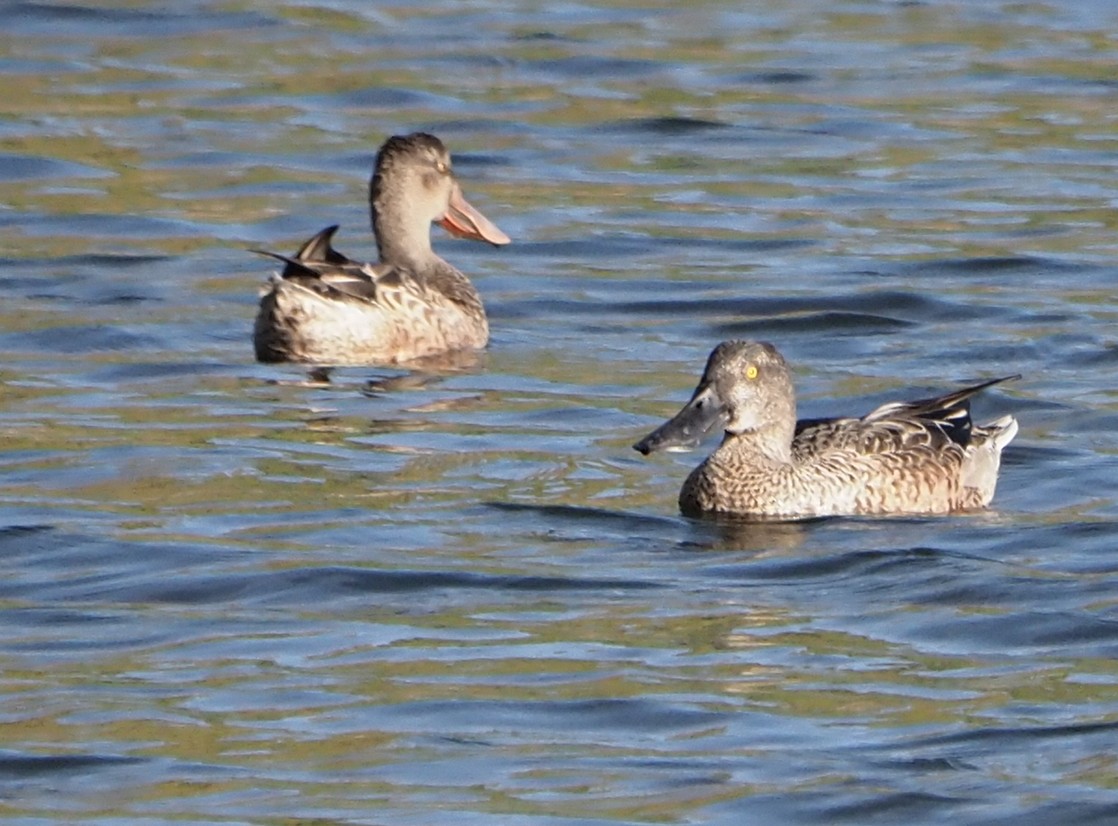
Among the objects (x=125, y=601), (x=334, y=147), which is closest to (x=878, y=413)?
(x=125, y=601)

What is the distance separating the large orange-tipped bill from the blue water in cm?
30

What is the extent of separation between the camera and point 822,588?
944cm

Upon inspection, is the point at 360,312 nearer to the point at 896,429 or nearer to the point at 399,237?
the point at 399,237

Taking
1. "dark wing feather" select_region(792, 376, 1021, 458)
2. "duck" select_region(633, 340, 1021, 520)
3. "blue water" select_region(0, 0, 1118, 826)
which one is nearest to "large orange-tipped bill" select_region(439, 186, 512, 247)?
"blue water" select_region(0, 0, 1118, 826)

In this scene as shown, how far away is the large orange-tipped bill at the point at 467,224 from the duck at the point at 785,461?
4.78m

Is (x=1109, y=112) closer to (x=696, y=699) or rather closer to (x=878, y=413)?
(x=878, y=413)

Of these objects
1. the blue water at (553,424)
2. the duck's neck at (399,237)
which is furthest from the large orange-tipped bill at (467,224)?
the duck's neck at (399,237)

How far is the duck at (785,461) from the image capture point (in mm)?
10633

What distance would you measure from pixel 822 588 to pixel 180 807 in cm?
289

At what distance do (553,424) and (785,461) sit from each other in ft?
5.24

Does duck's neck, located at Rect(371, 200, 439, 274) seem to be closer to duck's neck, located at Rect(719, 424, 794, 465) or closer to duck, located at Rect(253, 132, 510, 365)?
duck, located at Rect(253, 132, 510, 365)

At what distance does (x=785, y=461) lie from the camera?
10812mm

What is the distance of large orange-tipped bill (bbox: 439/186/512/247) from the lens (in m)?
15.4

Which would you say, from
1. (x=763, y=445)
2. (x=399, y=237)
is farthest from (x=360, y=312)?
(x=763, y=445)
